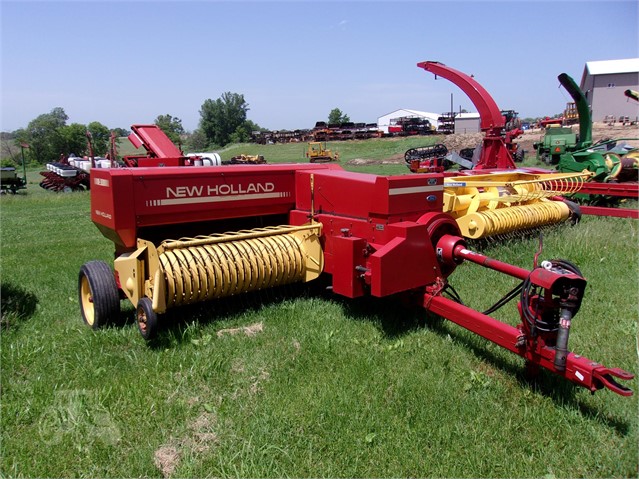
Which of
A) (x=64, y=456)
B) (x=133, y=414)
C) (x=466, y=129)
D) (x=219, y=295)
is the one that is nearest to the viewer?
(x=64, y=456)

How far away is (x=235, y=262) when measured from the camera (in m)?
4.58

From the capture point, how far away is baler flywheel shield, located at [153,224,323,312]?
4.30 m

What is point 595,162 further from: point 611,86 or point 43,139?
point 43,139

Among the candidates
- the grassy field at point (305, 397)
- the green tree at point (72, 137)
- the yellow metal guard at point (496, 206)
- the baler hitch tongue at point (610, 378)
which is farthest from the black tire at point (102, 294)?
the green tree at point (72, 137)

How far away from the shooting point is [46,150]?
65.7m

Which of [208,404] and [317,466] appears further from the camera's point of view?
[208,404]

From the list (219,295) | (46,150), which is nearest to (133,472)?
(219,295)

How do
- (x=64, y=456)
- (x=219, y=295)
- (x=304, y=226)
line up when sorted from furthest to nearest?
(x=304, y=226), (x=219, y=295), (x=64, y=456)

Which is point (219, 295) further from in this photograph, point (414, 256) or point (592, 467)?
point (592, 467)

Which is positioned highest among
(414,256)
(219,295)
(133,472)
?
(414,256)

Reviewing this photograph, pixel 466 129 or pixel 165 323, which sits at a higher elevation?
pixel 466 129

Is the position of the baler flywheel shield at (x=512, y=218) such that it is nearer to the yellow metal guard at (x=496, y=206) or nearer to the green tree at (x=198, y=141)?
the yellow metal guard at (x=496, y=206)

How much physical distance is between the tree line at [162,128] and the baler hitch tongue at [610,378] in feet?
193

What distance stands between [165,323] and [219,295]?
Answer: 0.65 meters
